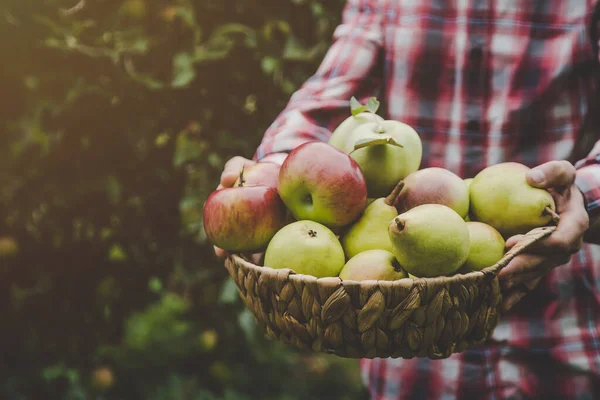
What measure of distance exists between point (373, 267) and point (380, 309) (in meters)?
0.09

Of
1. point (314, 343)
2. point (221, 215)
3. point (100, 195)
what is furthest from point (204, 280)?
point (314, 343)

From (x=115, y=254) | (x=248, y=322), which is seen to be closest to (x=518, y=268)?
(x=248, y=322)

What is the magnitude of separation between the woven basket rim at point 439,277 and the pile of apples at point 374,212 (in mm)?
40

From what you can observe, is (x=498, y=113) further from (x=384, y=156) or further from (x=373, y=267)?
(x=373, y=267)

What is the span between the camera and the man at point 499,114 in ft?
4.64

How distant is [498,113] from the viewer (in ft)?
4.75

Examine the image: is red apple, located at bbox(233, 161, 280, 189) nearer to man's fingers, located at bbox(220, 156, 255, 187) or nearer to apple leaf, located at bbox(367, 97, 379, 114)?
man's fingers, located at bbox(220, 156, 255, 187)

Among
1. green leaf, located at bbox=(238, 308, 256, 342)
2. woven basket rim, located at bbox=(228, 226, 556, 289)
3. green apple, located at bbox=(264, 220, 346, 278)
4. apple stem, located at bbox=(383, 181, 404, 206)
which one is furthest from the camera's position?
green leaf, located at bbox=(238, 308, 256, 342)

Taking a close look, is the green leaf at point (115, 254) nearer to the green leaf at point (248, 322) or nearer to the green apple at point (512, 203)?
the green leaf at point (248, 322)

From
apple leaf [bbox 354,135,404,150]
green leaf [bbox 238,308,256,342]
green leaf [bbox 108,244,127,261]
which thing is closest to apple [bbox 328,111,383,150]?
apple leaf [bbox 354,135,404,150]

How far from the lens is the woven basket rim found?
0.88 meters

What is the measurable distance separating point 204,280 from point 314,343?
4.11 ft

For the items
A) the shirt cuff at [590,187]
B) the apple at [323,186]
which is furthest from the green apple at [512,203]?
the apple at [323,186]

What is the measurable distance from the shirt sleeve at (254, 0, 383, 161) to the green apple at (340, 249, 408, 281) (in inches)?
16.5
